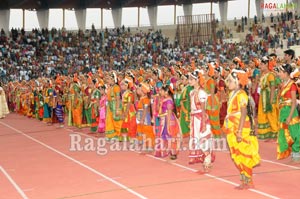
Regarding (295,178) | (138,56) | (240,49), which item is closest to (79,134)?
(295,178)

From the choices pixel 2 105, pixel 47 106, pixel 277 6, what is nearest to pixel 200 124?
pixel 47 106

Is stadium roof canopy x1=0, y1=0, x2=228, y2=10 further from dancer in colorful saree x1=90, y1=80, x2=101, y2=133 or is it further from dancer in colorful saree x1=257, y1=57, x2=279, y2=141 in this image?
dancer in colorful saree x1=257, y1=57, x2=279, y2=141

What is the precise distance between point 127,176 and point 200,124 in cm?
142

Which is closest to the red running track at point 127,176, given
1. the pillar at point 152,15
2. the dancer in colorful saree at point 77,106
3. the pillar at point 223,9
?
the dancer in colorful saree at point 77,106

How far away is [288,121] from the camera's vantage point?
925cm

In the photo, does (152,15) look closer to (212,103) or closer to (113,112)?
(113,112)

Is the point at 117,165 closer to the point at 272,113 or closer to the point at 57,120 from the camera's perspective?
the point at 272,113

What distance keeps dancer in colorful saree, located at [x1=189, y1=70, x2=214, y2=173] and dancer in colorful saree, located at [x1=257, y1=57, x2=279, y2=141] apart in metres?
3.04

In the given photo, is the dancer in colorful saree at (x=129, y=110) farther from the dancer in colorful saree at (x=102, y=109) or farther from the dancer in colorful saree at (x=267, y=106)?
the dancer in colorful saree at (x=267, y=106)

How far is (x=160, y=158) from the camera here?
10.8m

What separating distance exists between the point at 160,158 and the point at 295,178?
3.13 metres

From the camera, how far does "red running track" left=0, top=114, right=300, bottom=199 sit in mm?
7699

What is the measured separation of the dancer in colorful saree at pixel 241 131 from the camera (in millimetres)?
7453

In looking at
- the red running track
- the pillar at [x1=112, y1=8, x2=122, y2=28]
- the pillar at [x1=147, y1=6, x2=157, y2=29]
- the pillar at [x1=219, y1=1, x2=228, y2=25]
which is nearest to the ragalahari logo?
the pillar at [x1=219, y1=1, x2=228, y2=25]
